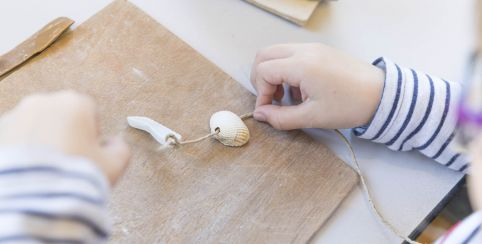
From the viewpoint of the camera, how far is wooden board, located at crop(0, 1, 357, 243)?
0.57m

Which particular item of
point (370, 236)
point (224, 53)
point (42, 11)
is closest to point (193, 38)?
point (224, 53)

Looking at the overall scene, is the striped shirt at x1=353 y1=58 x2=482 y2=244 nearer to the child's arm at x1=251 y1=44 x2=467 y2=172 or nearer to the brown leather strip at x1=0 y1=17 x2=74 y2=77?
the child's arm at x1=251 y1=44 x2=467 y2=172

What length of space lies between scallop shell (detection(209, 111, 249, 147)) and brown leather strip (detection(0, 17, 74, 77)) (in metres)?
0.24

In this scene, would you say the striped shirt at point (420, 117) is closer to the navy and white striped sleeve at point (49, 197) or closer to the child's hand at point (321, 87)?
the child's hand at point (321, 87)

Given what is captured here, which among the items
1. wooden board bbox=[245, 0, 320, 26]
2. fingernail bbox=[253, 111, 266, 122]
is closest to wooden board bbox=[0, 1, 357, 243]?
fingernail bbox=[253, 111, 266, 122]

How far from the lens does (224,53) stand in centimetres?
72

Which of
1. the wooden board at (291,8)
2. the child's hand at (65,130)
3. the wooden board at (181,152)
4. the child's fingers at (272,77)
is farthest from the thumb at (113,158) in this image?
the wooden board at (291,8)

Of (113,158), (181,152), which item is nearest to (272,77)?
(181,152)

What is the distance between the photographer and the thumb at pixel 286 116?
24.6 inches

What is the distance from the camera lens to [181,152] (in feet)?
2.02

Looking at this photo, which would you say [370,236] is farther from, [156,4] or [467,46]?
[156,4]

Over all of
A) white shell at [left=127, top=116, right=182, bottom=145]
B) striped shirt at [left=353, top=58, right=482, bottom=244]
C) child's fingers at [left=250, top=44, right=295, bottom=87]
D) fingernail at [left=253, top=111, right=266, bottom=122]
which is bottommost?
white shell at [left=127, top=116, right=182, bottom=145]

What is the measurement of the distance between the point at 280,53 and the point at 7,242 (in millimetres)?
A: 407

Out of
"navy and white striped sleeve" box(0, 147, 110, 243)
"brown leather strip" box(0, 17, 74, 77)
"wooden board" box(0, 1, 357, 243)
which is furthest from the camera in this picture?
"brown leather strip" box(0, 17, 74, 77)
